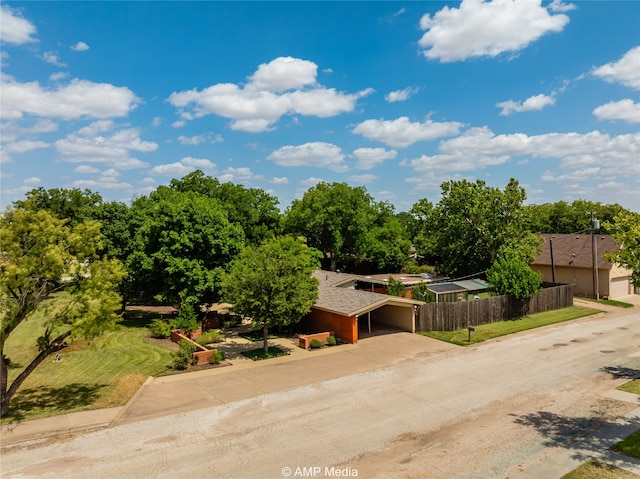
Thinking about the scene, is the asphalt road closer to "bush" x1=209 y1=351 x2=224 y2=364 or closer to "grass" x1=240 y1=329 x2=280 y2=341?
"bush" x1=209 y1=351 x2=224 y2=364

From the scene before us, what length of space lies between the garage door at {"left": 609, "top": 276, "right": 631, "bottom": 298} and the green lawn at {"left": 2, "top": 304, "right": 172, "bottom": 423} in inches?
1533

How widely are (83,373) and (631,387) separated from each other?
23.6 meters

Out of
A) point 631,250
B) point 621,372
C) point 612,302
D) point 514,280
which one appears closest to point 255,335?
point 514,280

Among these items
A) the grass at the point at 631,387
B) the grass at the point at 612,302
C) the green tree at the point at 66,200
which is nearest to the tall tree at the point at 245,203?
the green tree at the point at 66,200

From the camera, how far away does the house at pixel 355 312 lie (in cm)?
2494

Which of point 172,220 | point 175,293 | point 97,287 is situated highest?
point 172,220

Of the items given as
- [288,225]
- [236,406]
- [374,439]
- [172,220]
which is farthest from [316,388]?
[288,225]

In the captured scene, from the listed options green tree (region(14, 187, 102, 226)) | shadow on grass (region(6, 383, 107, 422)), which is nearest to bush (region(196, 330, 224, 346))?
shadow on grass (region(6, 383, 107, 422))

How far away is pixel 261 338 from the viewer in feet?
86.1

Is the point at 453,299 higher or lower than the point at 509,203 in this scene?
lower

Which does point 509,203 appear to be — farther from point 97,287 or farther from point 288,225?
point 97,287

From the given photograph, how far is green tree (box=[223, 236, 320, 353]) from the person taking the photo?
21.7 meters

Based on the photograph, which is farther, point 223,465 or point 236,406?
point 236,406

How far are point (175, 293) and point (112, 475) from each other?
62.2 feet
